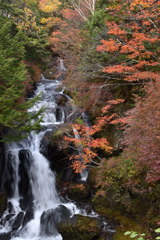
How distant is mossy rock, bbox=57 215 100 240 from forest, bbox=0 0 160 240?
3cm

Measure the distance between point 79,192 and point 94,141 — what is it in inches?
99.6

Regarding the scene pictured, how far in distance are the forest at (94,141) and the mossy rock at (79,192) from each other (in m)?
0.05

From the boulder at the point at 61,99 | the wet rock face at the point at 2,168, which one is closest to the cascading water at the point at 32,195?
the wet rock face at the point at 2,168

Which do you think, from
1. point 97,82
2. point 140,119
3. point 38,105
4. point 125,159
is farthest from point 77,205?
point 38,105

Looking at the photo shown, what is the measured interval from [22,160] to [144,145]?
7.64 metres

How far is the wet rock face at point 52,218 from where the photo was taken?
8863 millimetres

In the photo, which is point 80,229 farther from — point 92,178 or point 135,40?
point 135,40

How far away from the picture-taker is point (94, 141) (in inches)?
432

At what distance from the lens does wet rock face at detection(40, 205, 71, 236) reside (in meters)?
8.86

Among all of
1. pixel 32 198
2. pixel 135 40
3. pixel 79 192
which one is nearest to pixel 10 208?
pixel 32 198

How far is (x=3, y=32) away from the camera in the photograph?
10539mm

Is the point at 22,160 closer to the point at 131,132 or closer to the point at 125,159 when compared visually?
the point at 125,159

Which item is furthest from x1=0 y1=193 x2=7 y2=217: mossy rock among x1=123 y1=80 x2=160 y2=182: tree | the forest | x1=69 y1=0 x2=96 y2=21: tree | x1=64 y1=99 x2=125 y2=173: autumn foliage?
x1=69 y1=0 x2=96 y2=21: tree

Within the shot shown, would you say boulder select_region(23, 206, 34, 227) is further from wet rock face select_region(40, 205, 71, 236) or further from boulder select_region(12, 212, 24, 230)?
wet rock face select_region(40, 205, 71, 236)
